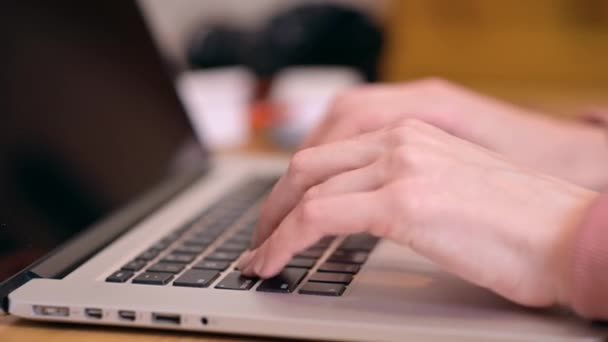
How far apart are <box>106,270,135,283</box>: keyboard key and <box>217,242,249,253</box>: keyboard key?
0.09 meters

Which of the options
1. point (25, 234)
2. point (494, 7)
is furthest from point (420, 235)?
point (494, 7)

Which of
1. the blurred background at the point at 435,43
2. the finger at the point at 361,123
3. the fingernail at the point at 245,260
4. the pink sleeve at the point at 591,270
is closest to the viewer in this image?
the pink sleeve at the point at 591,270

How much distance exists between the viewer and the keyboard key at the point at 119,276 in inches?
21.5

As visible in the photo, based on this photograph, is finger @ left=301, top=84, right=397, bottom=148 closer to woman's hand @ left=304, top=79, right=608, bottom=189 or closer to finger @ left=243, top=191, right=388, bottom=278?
woman's hand @ left=304, top=79, right=608, bottom=189

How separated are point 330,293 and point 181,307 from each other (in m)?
0.09

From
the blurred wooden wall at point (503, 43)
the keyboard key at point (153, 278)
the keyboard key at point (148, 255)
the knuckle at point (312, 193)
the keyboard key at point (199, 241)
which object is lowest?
the blurred wooden wall at point (503, 43)

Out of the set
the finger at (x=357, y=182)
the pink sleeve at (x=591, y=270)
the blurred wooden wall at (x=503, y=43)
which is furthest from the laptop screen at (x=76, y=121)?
the blurred wooden wall at (x=503, y=43)

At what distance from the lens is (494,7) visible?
1.89 metres

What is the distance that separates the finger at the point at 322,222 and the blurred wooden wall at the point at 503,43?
1356 millimetres

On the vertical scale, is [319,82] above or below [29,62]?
below

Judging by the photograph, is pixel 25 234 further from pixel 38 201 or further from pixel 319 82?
pixel 319 82

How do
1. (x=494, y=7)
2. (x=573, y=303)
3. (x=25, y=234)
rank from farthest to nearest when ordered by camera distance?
(x=494, y=7) → (x=25, y=234) → (x=573, y=303)

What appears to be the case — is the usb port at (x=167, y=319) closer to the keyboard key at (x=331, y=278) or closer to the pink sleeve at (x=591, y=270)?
the keyboard key at (x=331, y=278)

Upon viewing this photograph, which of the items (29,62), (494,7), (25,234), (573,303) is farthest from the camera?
(494,7)
